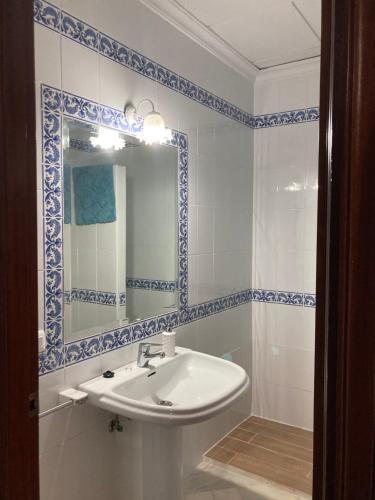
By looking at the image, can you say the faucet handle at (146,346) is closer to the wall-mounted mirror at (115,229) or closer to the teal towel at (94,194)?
the wall-mounted mirror at (115,229)

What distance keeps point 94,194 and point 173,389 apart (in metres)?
0.95

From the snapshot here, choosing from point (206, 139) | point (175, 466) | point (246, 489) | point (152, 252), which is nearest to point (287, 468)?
point (246, 489)

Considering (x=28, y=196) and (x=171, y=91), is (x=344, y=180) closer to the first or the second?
(x=28, y=196)

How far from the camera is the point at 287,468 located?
2.32 metres

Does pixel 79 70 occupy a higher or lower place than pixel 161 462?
higher

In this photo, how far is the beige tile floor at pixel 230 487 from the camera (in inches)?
81.9

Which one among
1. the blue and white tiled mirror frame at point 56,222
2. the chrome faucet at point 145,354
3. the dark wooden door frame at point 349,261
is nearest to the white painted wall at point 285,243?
the chrome faucet at point 145,354

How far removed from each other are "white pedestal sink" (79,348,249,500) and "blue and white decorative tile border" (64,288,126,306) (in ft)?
0.94

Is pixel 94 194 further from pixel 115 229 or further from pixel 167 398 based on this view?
pixel 167 398

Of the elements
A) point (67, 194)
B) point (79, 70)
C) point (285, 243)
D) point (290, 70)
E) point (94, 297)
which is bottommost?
point (94, 297)

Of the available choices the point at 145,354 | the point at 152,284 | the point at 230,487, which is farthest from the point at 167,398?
the point at 230,487

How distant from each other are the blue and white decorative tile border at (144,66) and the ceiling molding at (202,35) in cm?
24

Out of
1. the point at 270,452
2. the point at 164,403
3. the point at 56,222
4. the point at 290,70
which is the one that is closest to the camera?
the point at 56,222

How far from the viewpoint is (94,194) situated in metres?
1.67
